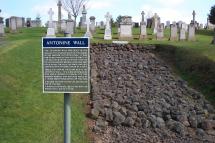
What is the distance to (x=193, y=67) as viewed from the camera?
19.4m

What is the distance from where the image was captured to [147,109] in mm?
13227

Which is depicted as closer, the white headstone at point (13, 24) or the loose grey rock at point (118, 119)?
the loose grey rock at point (118, 119)

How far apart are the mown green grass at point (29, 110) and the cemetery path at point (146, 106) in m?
0.70

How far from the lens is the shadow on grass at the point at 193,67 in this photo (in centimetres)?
1661

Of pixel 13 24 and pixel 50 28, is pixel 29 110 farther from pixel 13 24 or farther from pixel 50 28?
pixel 13 24

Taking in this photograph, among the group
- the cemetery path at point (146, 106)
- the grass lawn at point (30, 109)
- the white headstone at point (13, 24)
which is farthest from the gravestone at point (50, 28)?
the grass lawn at point (30, 109)

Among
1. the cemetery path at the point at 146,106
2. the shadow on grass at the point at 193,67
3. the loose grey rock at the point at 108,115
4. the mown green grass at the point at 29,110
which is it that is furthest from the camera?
the shadow on grass at the point at 193,67

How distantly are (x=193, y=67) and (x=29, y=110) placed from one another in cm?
997

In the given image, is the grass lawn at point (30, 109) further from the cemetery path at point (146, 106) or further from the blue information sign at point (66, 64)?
the blue information sign at point (66, 64)

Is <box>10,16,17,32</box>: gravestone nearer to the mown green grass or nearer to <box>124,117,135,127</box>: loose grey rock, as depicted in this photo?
the mown green grass

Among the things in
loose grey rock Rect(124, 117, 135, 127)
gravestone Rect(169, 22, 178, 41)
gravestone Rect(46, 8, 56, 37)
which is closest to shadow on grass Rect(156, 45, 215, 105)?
loose grey rock Rect(124, 117, 135, 127)

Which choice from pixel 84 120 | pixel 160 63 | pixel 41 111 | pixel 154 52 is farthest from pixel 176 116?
pixel 154 52

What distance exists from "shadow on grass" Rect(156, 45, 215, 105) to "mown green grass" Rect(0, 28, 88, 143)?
475cm

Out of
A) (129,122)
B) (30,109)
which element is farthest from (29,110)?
(129,122)
